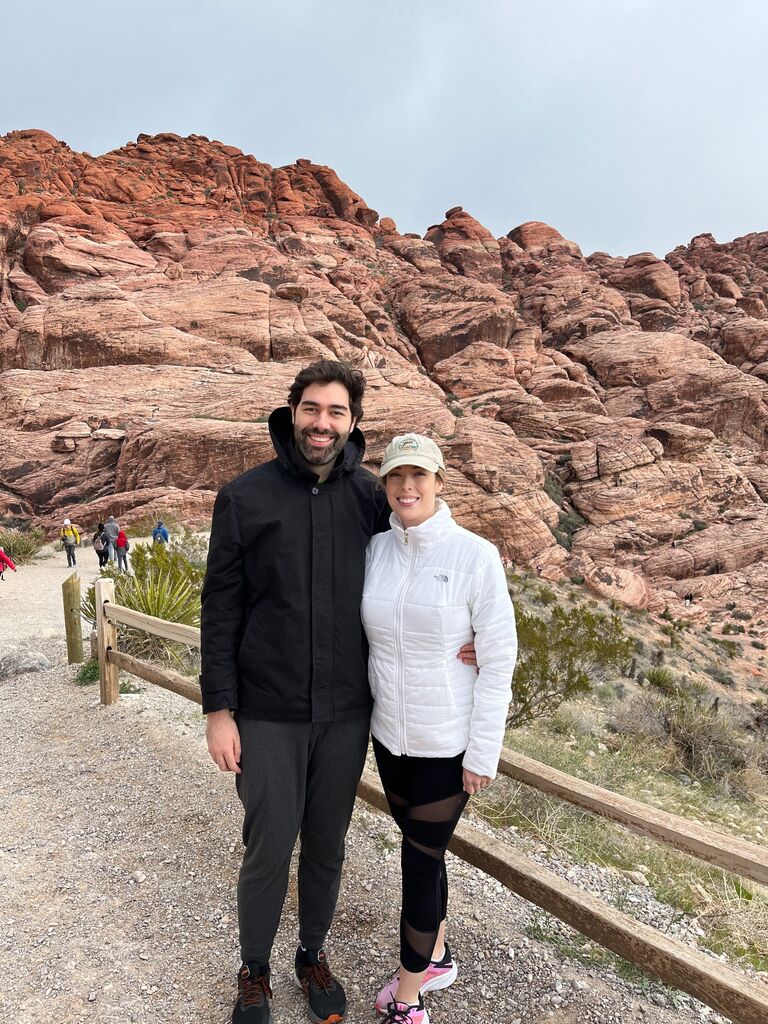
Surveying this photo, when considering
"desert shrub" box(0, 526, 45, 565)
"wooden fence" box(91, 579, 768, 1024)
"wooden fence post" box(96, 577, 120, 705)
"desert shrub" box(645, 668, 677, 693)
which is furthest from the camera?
"desert shrub" box(0, 526, 45, 565)

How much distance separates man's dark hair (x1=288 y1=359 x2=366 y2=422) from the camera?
2141 mm

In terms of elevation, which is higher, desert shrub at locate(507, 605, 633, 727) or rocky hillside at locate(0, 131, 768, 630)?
rocky hillside at locate(0, 131, 768, 630)

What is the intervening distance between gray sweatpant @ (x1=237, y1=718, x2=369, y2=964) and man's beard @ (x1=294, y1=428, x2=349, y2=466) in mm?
975

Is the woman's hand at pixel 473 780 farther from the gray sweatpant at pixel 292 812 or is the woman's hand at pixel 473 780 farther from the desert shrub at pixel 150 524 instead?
the desert shrub at pixel 150 524

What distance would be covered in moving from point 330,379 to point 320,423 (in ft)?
0.58

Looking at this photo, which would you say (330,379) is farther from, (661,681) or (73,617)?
(661,681)

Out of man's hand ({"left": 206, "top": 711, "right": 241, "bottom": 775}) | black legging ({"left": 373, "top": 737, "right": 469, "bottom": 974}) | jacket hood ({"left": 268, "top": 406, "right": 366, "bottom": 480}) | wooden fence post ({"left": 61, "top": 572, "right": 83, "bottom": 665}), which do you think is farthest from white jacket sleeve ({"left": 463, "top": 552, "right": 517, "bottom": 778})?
wooden fence post ({"left": 61, "top": 572, "right": 83, "bottom": 665})

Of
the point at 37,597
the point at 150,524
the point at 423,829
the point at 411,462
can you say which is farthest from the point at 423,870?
the point at 150,524

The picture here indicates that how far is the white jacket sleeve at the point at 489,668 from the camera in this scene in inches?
78.6

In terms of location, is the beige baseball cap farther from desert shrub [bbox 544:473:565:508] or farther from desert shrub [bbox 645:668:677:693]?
desert shrub [bbox 544:473:565:508]

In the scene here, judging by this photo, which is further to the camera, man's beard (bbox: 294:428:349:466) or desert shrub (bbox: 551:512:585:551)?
desert shrub (bbox: 551:512:585:551)

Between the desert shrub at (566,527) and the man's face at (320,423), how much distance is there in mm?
27412

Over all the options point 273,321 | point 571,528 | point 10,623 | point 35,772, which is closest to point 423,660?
point 35,772

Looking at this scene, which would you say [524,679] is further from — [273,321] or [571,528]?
[273,321]
